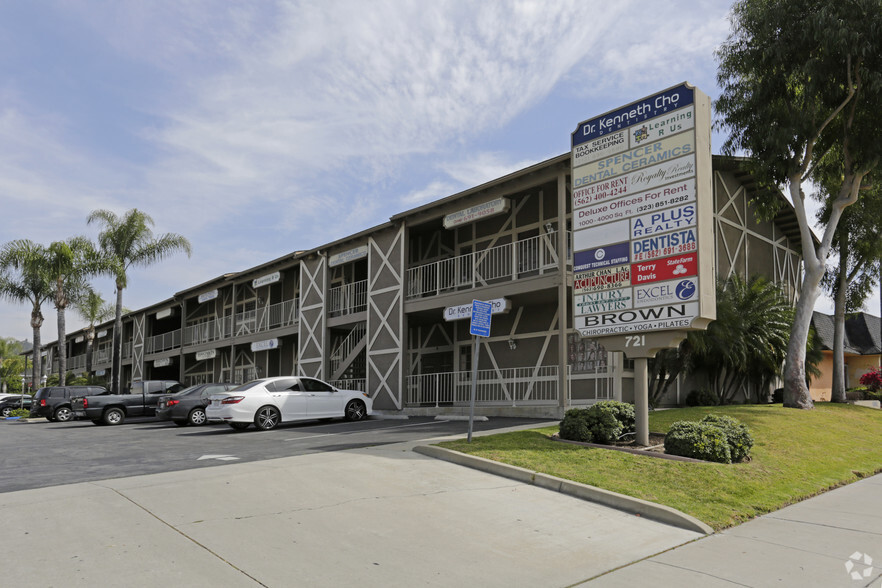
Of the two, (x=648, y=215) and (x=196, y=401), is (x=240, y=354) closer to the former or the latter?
(x=196, y=401)

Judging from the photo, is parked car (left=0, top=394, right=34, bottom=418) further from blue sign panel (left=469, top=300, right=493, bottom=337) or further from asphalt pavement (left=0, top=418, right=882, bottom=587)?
blue sign panel (left=469, top=300, right=493, bottom=337)

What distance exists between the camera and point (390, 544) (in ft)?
19.6

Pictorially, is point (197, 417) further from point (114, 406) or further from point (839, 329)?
point (839, 329)

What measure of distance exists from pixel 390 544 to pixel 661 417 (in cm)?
960

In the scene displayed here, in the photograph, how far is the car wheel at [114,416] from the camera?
2225 cm

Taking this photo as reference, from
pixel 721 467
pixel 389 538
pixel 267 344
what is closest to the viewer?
pixel 389 538

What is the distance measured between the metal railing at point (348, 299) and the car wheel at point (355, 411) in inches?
249

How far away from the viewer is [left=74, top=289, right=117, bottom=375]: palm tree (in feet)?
127

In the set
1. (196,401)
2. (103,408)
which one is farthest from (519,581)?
(103,408)

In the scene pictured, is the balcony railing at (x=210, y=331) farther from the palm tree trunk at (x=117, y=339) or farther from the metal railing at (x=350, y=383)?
the metal railing at (x=350, y=383)

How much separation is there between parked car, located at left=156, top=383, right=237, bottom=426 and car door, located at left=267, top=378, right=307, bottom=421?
123 inches


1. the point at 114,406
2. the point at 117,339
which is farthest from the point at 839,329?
the point at 117,339

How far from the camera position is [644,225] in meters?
11.0

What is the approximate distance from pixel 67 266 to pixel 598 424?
1224 inches
